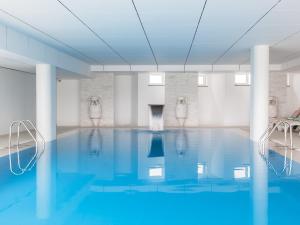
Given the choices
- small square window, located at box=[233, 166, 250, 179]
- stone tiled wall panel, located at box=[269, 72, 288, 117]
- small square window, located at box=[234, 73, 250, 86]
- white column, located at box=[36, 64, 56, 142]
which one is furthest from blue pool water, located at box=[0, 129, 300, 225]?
small square window, located at box=[234, 73, 250, 86]

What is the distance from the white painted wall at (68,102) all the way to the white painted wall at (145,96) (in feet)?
9.56

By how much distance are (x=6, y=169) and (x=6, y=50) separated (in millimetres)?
2459

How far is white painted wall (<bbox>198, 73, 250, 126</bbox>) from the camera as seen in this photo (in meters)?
15.4

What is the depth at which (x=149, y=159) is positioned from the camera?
6.46 meters

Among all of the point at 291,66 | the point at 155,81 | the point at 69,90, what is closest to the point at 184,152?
the point at 291,66

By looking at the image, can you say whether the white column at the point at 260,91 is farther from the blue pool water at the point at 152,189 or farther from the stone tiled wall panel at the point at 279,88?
the stone tiled wall panel at the point at 279,88

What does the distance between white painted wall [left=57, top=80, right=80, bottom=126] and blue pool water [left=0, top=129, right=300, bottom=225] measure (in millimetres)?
8180

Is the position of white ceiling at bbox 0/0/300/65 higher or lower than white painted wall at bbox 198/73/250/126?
higher

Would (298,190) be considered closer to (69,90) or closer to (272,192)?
(272,192)

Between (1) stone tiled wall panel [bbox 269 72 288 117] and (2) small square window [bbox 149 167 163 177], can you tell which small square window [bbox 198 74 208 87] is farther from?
(2) small square window [bbox 149 167 163 177]

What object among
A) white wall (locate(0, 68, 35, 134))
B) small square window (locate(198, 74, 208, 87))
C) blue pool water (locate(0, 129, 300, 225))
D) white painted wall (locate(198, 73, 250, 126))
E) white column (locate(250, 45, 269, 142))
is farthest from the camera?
small square window (locate(198, 74, 208, 87))

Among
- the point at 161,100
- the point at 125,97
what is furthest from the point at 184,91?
the point at 125,97

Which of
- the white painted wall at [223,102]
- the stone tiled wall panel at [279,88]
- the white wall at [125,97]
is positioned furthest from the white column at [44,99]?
the stone tiled wall panel at [279,88]

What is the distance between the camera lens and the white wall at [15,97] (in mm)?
10633
